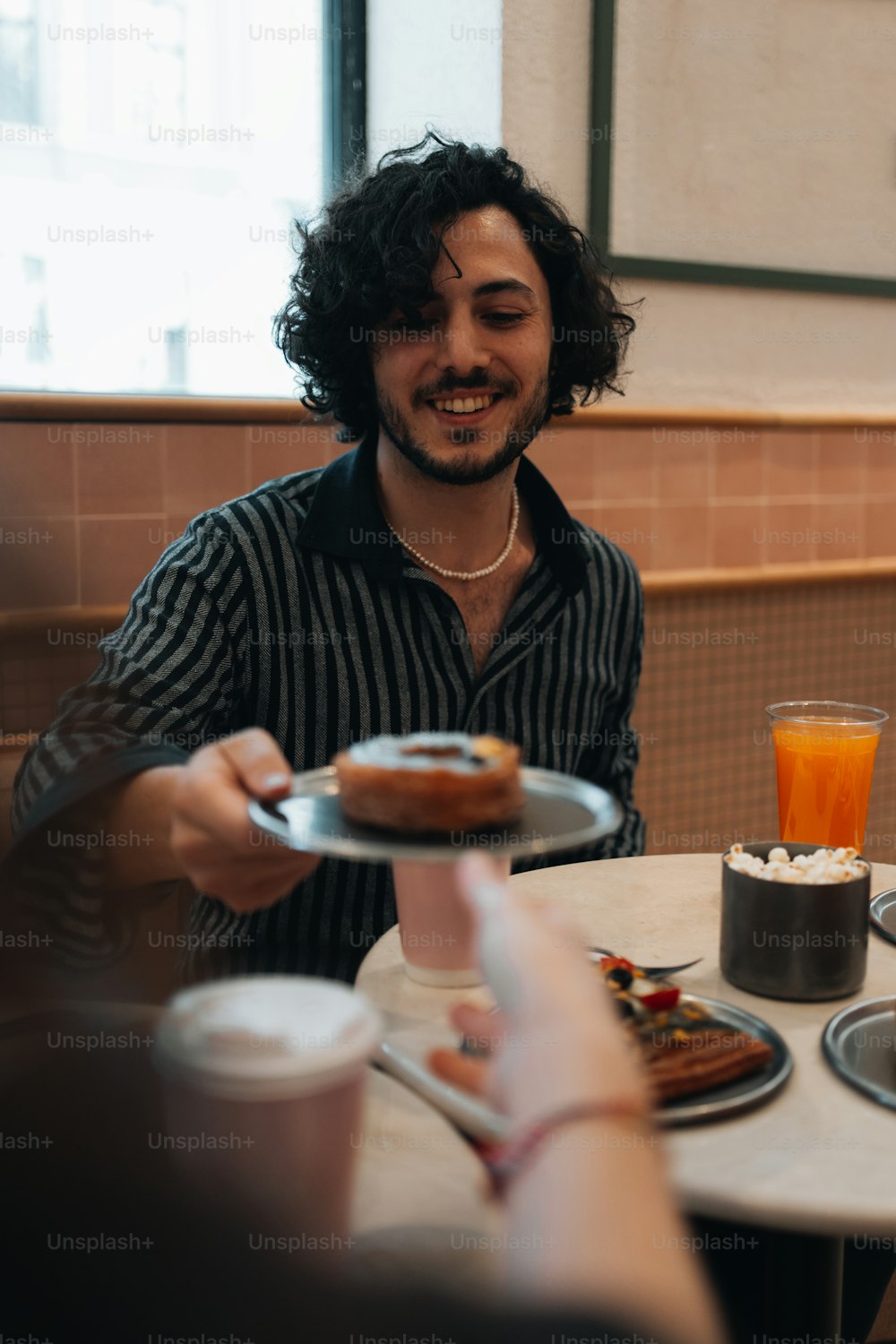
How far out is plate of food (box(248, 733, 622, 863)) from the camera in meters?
0.63

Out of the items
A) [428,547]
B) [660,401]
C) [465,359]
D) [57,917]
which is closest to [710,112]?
[660,401]

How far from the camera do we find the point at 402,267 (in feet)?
4.80

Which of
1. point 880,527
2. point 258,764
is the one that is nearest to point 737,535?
point 880,527

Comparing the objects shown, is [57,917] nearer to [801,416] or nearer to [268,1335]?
[268,1335]

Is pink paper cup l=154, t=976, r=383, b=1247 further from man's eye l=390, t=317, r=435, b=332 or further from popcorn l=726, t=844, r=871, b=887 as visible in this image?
man's eye l=390, t=317, r=435, b=332

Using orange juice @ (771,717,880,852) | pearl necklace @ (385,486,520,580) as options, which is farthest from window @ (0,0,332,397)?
orange juice @ (771,717,880,852)

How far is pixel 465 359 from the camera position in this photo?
1438 millimetres

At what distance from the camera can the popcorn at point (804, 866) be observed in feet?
3.54

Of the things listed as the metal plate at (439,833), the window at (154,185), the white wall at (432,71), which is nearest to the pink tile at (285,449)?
the window at (154,185)

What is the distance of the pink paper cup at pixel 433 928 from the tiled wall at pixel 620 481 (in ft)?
2.32

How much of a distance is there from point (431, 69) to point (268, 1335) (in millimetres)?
2361

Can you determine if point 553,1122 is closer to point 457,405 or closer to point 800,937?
point 800,937

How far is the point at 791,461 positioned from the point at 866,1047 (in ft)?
6.90

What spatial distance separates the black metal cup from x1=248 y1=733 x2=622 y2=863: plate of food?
459 mm
